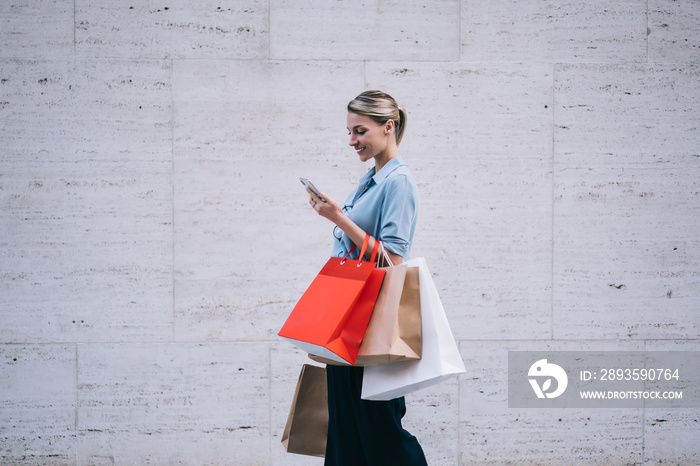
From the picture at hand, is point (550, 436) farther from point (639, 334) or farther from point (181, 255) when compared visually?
point (181, 255)

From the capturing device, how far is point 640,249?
3.67 meters

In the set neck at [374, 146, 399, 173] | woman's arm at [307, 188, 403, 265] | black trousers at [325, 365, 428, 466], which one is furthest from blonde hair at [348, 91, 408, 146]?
black trousers at [325, 365, 428, 466]

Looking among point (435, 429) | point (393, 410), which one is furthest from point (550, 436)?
point (393, 410)

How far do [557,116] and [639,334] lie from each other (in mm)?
1514

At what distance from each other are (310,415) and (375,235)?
0.86 m

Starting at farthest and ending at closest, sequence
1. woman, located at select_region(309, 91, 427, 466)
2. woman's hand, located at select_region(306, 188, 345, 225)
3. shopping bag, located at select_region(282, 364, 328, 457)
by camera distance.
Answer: shopping bag, located at select_region(282, 364, 328, 457) < woman, located at select_region(309, 91, 427, 466) < woman's hand, located at select_region(306, 188, 345, 225)

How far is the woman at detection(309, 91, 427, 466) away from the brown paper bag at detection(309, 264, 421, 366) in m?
0.18

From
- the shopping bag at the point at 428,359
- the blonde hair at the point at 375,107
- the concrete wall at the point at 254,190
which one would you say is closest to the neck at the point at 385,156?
the blonde hair at the point at 375,107

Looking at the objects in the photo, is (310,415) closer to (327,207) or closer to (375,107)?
(327,207)

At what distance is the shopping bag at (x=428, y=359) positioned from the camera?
6.23 ft

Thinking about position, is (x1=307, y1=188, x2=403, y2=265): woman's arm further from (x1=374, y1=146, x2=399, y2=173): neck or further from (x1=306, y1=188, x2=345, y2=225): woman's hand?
(x1=374, y1=146, x2=399, y2=173): neck

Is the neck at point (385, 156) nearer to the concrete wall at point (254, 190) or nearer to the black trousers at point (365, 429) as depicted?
the black trousers at point (365, 429)

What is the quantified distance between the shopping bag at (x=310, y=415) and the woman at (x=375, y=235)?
0.54 feet

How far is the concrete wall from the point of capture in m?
3.54
